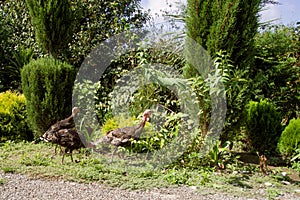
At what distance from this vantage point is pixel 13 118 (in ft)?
19.7

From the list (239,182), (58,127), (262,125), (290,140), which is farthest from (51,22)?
(290,140)

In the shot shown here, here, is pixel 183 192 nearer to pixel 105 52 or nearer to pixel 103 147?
pixel 103 147

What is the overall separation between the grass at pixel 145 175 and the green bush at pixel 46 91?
116 cm

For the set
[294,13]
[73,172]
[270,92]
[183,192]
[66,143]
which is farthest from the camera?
[294,13]

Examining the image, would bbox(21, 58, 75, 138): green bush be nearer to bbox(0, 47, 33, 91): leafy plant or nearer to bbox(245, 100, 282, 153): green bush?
bbox(0, 47, 33, 91): leafy plant

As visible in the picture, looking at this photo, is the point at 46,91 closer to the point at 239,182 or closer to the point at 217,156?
the point at 217,156

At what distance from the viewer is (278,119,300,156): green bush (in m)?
5.25

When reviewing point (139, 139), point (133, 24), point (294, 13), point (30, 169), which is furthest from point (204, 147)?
point (294, 13)

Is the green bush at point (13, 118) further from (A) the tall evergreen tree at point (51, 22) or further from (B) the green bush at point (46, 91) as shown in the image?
(A) the tall evergreen tree at point (51, 22)

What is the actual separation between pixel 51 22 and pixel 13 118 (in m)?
1.93

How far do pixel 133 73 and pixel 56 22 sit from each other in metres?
1.75

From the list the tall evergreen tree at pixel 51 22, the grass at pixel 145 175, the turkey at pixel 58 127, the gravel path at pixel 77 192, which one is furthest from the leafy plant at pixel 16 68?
the gravel path at pixel 77 192

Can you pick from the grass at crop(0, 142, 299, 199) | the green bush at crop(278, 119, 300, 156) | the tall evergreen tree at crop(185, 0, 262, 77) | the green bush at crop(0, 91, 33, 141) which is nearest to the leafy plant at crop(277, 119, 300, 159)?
the green bush at crop(278, 119, 300, 156)

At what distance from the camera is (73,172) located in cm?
379
